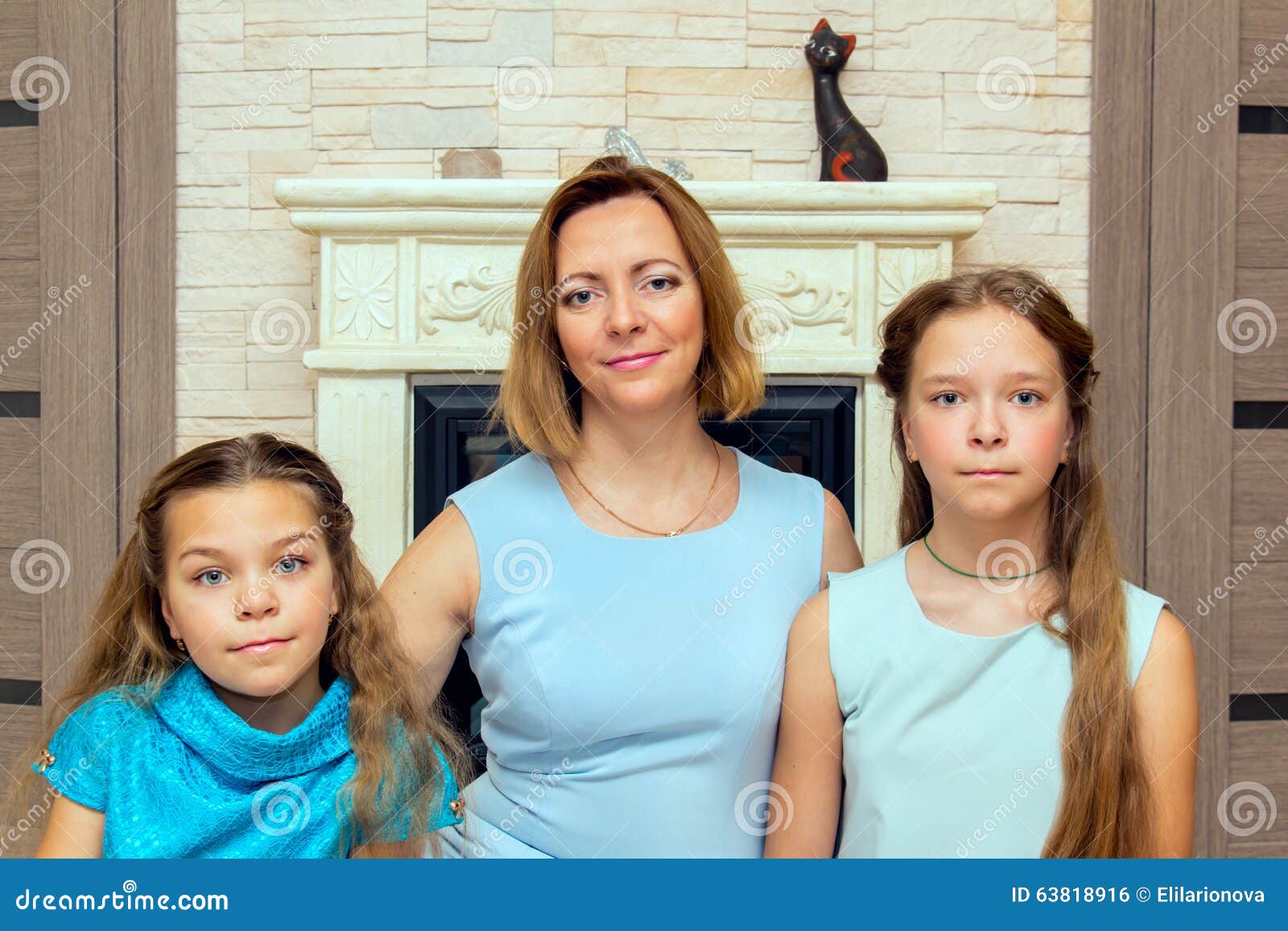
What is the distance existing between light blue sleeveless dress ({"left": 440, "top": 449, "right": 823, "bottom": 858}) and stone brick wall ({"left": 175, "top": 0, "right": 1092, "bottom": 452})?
0.90m

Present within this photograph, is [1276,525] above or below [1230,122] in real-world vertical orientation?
below

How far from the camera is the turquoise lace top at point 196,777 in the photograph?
3.64 feet

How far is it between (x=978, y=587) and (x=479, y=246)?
1086 mm

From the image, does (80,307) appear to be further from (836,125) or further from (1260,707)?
(1260,707)

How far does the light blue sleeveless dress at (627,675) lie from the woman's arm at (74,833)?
1.31 ft

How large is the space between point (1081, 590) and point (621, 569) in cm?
53

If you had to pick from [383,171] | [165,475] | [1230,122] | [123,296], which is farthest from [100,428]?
[1230,122]

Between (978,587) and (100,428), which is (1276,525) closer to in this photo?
(978,587)

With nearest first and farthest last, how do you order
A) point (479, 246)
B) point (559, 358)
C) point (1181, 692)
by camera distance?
point (1181, 692)
point (559, 358)
point (479, 246)

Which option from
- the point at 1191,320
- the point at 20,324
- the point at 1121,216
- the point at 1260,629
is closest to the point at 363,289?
the point at 20,324

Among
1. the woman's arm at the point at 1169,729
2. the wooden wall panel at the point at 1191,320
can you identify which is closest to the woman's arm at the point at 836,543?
the woman's arm at the point at 1169,729

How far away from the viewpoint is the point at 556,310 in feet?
4.48

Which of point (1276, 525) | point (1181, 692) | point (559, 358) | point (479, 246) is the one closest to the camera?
point (1181, 692)

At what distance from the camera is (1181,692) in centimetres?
113
